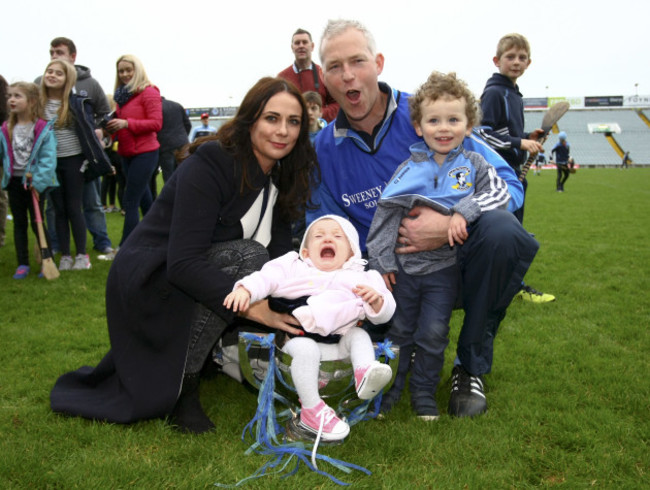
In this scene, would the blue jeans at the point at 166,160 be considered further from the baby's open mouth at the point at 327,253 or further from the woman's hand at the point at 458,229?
the woman's hand at the point at 458,229

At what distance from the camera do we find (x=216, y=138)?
8.46 ft

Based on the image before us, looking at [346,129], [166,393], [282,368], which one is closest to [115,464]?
[166,393]

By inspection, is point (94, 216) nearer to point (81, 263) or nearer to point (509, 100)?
point (81, 263)

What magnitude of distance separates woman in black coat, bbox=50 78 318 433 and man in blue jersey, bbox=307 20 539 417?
43 cm

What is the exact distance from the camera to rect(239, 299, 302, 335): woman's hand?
2.38 meters

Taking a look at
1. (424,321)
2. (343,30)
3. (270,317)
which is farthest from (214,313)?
(343,30)

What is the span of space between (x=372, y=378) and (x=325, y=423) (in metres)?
0.29

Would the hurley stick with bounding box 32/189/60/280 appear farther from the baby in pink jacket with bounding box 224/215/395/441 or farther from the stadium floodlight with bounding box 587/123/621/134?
the stadium floodlight with bounding box 587/123/621/134

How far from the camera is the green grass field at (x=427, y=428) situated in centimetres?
204

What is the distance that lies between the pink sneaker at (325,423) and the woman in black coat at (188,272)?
36 centimetres

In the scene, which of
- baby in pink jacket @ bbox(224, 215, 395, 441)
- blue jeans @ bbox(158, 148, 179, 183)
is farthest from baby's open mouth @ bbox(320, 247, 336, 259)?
blue jeans @ bbox(158, 148, 179, 183)

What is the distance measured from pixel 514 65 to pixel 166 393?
13.6ft

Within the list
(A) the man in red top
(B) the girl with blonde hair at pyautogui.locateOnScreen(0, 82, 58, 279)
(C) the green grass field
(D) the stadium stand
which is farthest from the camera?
(D) the stadium stand

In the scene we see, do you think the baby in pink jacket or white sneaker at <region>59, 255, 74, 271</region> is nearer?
the baby in pink jacket
